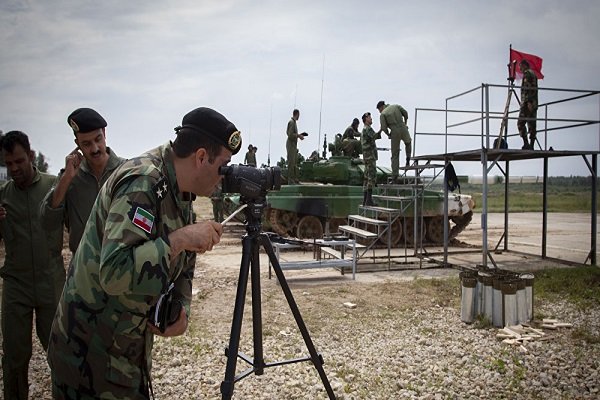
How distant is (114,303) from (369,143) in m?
10.9

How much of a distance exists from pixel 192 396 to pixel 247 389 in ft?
1.44

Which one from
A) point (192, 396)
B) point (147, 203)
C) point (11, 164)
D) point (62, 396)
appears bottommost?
point (192, 396)

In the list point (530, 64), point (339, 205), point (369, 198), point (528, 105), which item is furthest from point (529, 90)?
point (339, 205)

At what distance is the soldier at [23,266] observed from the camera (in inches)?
132

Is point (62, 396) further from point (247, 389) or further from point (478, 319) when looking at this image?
point (478, 319)

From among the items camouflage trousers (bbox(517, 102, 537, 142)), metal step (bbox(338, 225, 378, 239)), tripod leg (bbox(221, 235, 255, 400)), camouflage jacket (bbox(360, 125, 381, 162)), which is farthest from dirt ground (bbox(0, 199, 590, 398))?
camouflage trousers (bbox(517, 102, 537, 142))

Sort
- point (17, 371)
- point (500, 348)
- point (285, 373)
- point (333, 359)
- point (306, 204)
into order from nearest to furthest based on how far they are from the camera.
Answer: point (17, 371) → point (285, 373) → point (333, 359) → point (500, 348) → point (306, 204)

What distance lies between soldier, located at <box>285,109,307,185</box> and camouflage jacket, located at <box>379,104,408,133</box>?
137 inches

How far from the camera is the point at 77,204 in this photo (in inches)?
135

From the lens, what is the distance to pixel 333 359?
4660mm

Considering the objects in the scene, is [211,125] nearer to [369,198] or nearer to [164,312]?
[164,312]

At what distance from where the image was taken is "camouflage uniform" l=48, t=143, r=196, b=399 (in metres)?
1.66

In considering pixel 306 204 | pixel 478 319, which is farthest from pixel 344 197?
pixel 478 319

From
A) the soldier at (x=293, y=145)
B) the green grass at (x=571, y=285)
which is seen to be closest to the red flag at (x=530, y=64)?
the green grass at (x=571, y=285)
